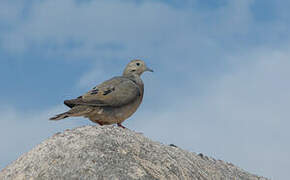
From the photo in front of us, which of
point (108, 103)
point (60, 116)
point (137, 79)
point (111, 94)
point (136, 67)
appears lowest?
point (60, 116)

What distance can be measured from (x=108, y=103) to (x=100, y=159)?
2.03 meters

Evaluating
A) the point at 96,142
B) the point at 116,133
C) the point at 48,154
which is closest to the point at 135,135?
the point at 116,133

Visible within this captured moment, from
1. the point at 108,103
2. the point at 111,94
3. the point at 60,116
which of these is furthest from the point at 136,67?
the point at 60,116

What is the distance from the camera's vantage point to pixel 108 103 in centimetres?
962

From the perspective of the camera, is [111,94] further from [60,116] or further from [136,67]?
[136,67]

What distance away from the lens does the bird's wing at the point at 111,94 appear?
9.58 meters

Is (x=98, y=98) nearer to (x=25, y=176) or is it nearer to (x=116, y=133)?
(x=116, y=133)

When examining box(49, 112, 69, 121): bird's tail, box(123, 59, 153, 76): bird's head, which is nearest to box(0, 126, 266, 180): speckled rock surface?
box(49, 112, 69, 121): bird's tail

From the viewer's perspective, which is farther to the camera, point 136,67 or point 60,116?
point 136,67

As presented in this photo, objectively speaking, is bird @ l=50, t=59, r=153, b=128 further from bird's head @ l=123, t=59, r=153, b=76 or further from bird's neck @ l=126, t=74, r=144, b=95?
bird's head @ l=123, t=59, r=153, b=76

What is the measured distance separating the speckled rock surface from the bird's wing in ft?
2.87

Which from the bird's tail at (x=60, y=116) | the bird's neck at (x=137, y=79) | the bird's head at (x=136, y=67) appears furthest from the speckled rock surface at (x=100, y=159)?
the bird's head at (x=136, y=67)

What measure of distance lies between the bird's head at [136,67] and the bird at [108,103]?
856mm

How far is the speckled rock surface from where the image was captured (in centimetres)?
765
